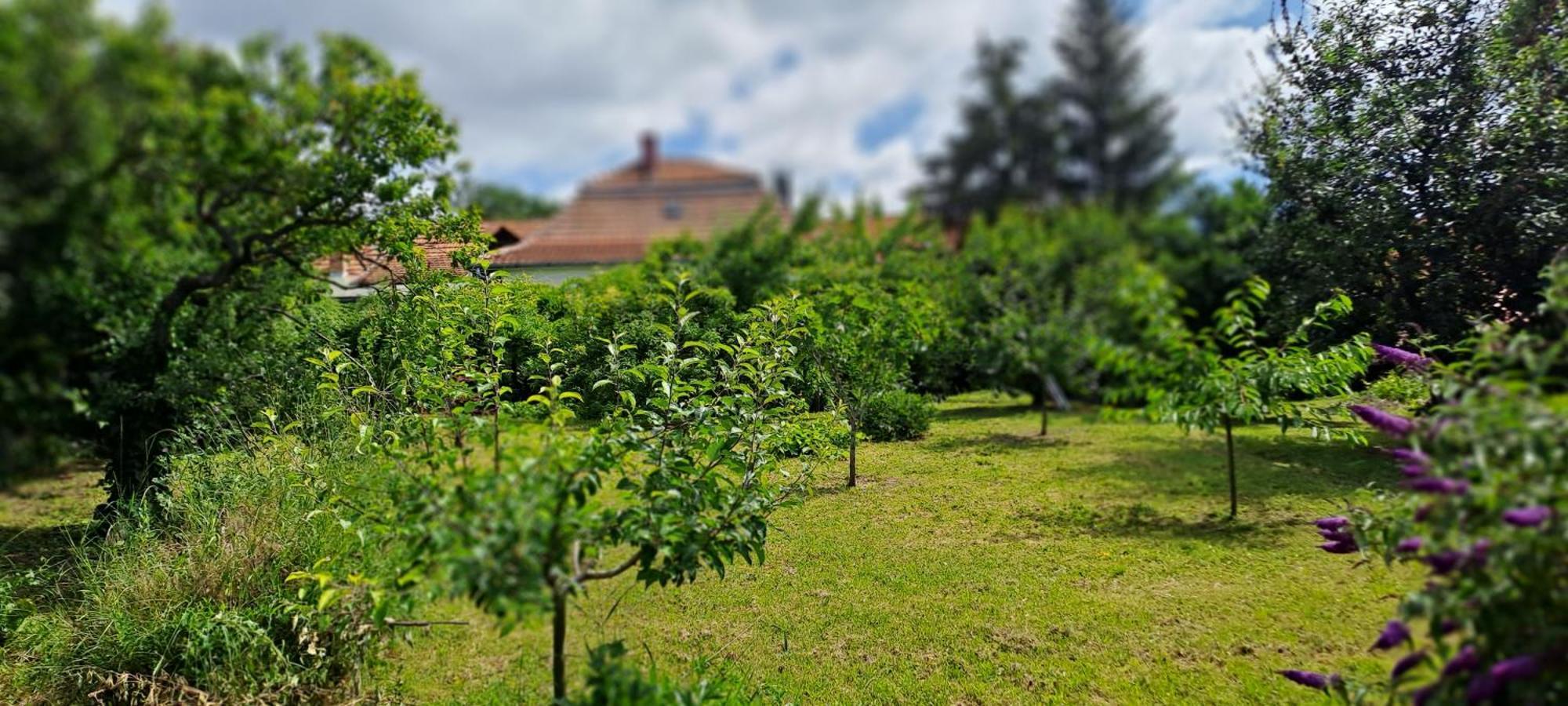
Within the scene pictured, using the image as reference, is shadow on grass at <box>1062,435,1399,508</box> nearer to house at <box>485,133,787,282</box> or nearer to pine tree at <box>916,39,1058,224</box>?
house at <box>485,133,787,282</box>

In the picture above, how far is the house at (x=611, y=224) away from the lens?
3.46 metres

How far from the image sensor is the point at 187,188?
2.21 m

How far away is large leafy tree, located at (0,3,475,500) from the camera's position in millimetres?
1842

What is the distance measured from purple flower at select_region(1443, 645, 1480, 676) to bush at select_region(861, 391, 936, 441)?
10.7ft

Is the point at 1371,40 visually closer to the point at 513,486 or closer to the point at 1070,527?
the point at 1070,527

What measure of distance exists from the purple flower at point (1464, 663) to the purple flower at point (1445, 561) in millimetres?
178

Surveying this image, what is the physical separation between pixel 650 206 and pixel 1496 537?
1620 centimetres

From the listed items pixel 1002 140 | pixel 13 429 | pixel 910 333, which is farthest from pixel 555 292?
pixel 1002 140

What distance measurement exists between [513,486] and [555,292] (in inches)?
76.6

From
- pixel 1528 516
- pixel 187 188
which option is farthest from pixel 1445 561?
pixel 187 188

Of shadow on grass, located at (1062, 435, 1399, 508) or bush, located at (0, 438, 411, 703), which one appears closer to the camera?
bush, located at (0, 438, 411, 703)

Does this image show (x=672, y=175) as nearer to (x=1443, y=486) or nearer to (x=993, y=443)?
(x=993, y=443)

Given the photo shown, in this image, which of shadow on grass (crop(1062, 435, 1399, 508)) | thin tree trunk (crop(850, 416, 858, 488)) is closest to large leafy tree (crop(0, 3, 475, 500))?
thin tree trunk (crop(850, 416, 858, 488))

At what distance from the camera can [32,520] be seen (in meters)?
4.64
